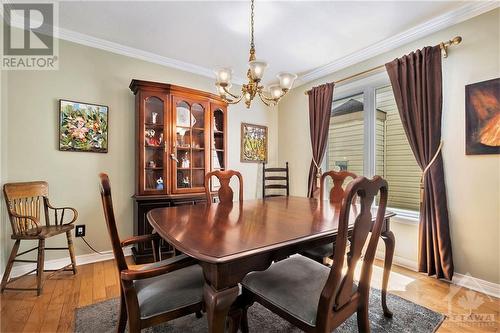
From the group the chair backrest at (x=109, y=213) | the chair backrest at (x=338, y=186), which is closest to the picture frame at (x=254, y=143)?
the chair backrest at (x=338, y=186)

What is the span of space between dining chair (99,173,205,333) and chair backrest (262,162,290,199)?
2679 mm

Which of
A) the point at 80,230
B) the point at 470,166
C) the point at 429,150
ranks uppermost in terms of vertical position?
the point at 429,150

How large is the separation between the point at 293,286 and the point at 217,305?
0.46 m

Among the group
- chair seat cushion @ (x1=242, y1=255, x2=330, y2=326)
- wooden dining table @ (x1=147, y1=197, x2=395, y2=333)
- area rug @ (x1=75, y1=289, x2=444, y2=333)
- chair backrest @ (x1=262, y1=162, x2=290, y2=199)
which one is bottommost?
area rug @ (x1=75, y1=289, x2=444, y2=333)

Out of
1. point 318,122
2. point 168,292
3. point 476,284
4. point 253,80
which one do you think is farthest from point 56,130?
point 476,284

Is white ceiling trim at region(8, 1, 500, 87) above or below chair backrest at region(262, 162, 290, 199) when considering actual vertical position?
above

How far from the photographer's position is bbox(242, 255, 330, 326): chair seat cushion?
1121mm

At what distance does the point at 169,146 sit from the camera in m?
2.94

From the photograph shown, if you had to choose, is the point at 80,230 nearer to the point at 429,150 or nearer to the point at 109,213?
the point at 109,213

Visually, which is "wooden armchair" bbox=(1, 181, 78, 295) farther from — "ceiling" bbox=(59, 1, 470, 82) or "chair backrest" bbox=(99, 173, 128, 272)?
"ceiling" bbox=(59, 1, 470, 82)

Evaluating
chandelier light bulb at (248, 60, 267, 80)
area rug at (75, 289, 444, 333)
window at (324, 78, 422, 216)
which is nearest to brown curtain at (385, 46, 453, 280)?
window at (324, 78, 422, 216)

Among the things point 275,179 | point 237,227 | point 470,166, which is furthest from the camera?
point 275,179

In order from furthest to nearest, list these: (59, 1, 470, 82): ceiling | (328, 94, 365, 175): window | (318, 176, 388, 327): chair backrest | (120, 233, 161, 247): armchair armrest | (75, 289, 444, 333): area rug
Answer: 1. (328, 94, 365, 175): window
2. (59, 1, 470, 82): ceiling
3. (75, 289, 444, 333): area rug
4. (120, 233, 161, 247): armchair armrest
5. (318, 176, 388, 327): chair backrest

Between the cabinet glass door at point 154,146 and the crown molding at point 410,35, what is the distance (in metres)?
2.27
